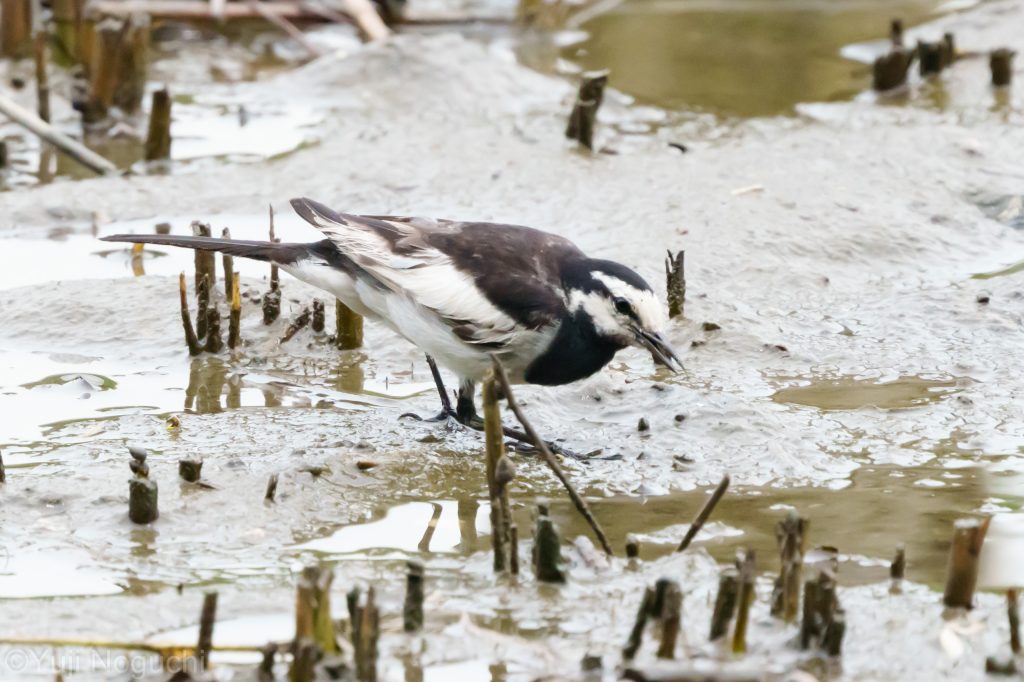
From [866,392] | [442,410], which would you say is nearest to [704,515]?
[442,410]

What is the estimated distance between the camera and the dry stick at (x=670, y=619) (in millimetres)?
3846

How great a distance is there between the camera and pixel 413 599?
4.17 meters

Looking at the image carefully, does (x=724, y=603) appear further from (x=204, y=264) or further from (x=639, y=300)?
(x=204, y=264)

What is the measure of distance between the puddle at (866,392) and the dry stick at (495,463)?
2243 millimetres

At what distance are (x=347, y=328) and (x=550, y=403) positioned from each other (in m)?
1.14

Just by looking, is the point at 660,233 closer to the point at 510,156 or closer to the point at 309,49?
the point at 510,156

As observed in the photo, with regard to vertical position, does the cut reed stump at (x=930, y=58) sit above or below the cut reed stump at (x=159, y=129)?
above

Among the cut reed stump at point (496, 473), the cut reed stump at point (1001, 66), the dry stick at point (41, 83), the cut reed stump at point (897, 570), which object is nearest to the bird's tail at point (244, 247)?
the cut reed stump at point (496, 473)

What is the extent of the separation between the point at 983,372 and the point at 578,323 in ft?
6.78

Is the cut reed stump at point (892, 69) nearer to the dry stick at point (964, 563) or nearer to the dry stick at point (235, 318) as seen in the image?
the dry stick at point (235, 318)

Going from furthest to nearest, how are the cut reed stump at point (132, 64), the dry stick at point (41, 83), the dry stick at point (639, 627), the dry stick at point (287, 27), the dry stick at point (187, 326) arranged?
the dry stick at point (287, 27)
the cut reed stump at point (132, 64)
the dry stick at point (41, 83)
the dry stick at point (187, 326)
the dry stick at point (639, 627)

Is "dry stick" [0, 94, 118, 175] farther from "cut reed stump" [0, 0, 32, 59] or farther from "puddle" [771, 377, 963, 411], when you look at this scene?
"puddle" [771, 377, 963, 411]

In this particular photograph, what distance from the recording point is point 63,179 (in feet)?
30.9

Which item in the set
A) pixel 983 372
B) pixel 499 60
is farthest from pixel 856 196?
pixel 499 60
